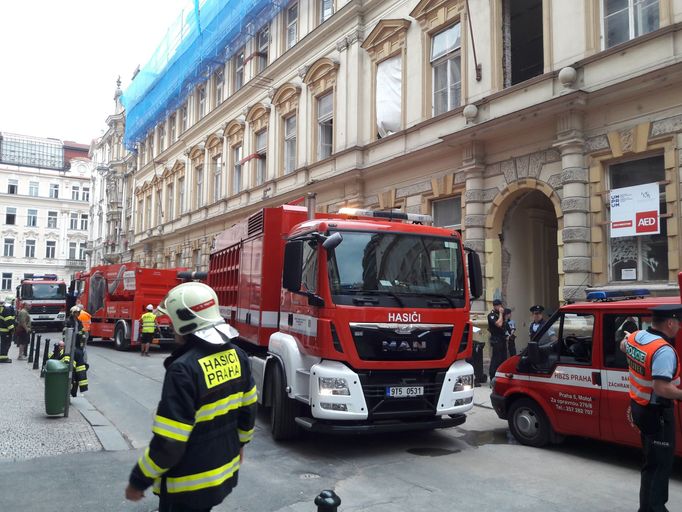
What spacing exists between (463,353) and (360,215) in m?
2.30

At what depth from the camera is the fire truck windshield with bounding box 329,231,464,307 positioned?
22.5ft

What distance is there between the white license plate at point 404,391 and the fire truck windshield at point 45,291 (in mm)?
27404

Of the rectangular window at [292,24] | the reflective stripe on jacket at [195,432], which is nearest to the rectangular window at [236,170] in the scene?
the rectangular window at [292,24]

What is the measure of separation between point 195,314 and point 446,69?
1395 centimetres

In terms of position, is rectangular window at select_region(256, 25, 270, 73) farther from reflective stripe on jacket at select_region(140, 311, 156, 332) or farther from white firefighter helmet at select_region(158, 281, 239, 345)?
white firefighter helmet at select_region(158, 281, 239, 345)

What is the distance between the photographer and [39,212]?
66.2 metres

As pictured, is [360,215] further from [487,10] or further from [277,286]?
[487,10]

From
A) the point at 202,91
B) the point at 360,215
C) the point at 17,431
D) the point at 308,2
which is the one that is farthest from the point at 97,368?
the point at 202,91

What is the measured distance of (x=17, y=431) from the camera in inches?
295

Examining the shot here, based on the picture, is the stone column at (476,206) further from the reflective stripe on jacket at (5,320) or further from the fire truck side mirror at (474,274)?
the reflective stripe on jacket at (5,320)

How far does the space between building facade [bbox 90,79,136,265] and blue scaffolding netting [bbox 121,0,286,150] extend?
20.9 feet

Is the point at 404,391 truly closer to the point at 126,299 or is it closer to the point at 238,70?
the point at 126,299

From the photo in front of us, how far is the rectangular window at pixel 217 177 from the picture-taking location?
28531 mm

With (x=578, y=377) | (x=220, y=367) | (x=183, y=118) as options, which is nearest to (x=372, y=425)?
(x=578, y=377)
